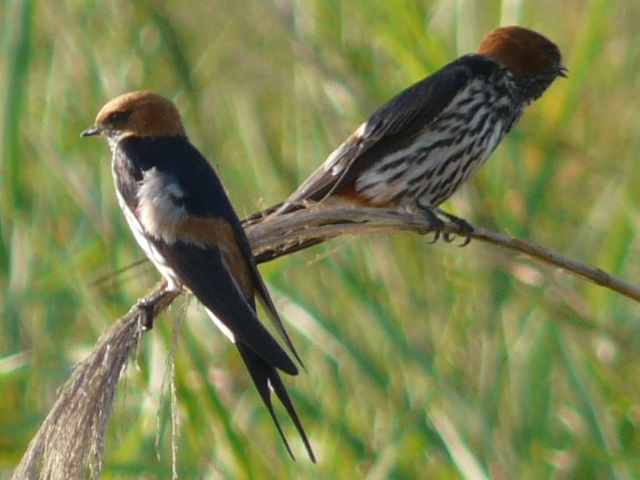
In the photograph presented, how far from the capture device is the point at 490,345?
6.77ft

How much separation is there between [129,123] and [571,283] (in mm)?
1111

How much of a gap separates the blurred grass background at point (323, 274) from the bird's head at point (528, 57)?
0.23m

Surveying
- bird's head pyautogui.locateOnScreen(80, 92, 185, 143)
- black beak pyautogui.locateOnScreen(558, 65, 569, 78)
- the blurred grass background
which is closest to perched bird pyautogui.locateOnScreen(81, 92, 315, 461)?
bird's head pyautogui.locateOnScreen(80, 92, 185, 143)

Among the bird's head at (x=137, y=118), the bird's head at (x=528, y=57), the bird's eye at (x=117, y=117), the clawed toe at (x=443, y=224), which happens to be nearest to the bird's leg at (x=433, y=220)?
the clawed toe at (x=443, y=224)

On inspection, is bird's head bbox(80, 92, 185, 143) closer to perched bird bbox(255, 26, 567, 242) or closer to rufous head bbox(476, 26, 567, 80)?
perched bird bbox(255, 26, 567, 242)

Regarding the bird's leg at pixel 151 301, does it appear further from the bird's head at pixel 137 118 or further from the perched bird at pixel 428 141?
the perched bird at pixel 428 141

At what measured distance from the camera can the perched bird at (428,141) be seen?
2.23 metres

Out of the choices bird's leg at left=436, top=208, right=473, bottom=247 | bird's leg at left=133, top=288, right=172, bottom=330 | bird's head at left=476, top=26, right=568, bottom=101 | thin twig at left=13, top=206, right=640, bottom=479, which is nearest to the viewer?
thin twig at left=13, top=206, right=640, bottom=479

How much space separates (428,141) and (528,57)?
0.40 meters

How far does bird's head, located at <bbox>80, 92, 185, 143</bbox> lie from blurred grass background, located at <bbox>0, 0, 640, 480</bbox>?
9 centimetres

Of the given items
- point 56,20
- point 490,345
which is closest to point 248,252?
point 490,345

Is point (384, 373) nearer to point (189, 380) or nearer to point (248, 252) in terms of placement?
point (189, 380)

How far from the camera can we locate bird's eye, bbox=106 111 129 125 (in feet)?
6.71

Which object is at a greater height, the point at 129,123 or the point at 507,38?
the point at 129,123
